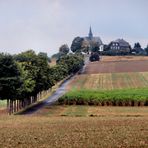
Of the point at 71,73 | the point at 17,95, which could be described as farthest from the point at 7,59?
the point at 71,73

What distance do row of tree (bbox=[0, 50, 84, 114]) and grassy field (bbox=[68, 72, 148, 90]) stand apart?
90.3 feet

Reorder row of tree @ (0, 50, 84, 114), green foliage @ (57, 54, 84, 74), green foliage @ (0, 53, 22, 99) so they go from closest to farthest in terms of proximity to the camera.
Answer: green foliage @ (0, 53, 22, 99), row of tree @ (0, 50, 84, 114), green foliage @ (57, 54, 84, 74)

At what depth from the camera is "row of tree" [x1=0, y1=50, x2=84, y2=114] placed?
248 ft

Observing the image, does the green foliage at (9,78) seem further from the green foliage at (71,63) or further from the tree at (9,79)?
the green foliage at (71,63)

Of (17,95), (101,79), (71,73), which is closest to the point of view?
(17,95)

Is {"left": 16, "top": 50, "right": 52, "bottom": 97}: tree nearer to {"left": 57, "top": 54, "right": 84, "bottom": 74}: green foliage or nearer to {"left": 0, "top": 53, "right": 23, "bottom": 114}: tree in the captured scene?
{"left": 0, "top": 53, "right": 23, "bottom": 114}: tree

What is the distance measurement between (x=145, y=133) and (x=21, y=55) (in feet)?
233

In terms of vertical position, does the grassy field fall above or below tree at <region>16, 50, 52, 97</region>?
below

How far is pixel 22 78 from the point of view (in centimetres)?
7794

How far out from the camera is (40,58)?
10219cm

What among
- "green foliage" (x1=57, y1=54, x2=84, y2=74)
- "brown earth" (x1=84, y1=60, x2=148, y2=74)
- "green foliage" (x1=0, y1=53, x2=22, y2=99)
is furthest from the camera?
"green foliage" (x1=57, y1=54, x2=84, y2=74)

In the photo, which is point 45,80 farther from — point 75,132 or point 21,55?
point 75,132

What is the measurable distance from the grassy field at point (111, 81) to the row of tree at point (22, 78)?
27536 millimetres

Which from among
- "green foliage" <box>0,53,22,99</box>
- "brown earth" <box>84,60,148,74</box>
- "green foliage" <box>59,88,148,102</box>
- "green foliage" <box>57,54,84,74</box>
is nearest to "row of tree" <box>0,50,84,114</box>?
Answer: "green foliage" <box>0,53,22,99</box>
